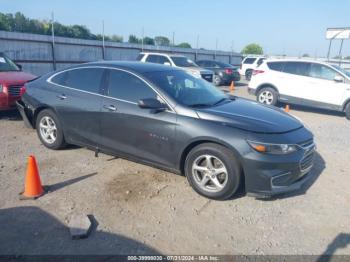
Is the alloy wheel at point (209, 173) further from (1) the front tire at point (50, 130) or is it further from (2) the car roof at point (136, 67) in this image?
(1) the front tire at point (50, 130)

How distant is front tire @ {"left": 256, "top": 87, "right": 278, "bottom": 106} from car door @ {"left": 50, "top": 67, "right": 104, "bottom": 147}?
309 inches

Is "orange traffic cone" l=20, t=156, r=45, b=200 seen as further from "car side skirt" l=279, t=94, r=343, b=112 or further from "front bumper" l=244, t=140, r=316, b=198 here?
"car side skirt" l=279, t=94, r=343, b=112

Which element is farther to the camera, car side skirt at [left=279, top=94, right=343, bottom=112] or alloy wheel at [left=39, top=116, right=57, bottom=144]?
car side skirt at [left=279, top=94, right=343, bottom=112]

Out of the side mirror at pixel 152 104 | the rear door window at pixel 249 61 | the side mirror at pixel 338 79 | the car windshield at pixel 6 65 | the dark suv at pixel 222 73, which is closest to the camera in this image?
the side mirror at pixel 152 104

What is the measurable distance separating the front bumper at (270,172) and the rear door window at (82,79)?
9.07ft

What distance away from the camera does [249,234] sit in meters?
3.54

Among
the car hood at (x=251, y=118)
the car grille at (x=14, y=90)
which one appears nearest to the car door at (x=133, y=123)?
the car hood at (x=251, y=118)

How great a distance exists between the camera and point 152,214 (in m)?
3.85

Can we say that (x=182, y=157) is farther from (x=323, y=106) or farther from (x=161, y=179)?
(x=323, y=106)

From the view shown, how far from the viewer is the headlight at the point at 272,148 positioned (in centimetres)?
388

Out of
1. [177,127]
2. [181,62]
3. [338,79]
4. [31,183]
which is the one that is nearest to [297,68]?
[338,79]

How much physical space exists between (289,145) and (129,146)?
2.31 meters

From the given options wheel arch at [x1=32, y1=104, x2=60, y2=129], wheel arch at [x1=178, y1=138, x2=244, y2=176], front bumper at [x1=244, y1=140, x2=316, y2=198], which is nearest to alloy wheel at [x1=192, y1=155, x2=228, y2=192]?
wheel arch at [x1=178, y1=138, x2=244, y2=176]

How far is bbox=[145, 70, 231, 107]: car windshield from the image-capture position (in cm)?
464
